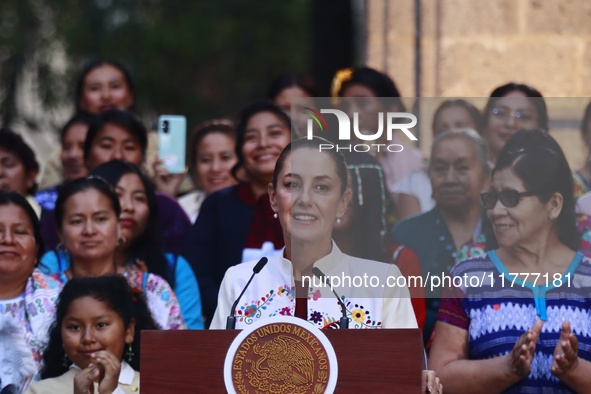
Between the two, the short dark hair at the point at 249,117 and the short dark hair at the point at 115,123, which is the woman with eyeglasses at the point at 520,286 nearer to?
the short dark hair at the point at 249,117

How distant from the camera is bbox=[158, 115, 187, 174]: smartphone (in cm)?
752

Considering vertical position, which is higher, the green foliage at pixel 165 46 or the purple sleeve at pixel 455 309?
the green foliage at pixel 165 46

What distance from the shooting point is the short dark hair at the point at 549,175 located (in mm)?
5355

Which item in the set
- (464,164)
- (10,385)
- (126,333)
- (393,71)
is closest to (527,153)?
(464,164)

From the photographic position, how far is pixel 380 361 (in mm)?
4527

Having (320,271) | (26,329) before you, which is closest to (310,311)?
(320,271)

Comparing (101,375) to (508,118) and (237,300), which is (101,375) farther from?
(508,118)

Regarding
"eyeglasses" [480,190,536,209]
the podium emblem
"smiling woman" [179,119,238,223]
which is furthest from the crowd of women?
"smiling woman" [179,119,238,223]

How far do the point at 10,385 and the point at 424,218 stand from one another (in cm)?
171

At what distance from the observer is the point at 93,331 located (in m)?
Result: 5.68

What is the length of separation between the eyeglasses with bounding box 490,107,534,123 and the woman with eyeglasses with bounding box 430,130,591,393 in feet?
0.64

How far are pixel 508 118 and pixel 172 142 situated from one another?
2.35 m

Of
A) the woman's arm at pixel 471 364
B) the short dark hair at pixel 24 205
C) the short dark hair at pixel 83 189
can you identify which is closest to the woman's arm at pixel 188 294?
the short dark hair at pixel 83 189

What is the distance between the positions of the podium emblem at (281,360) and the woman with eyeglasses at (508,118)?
136 centimetres
